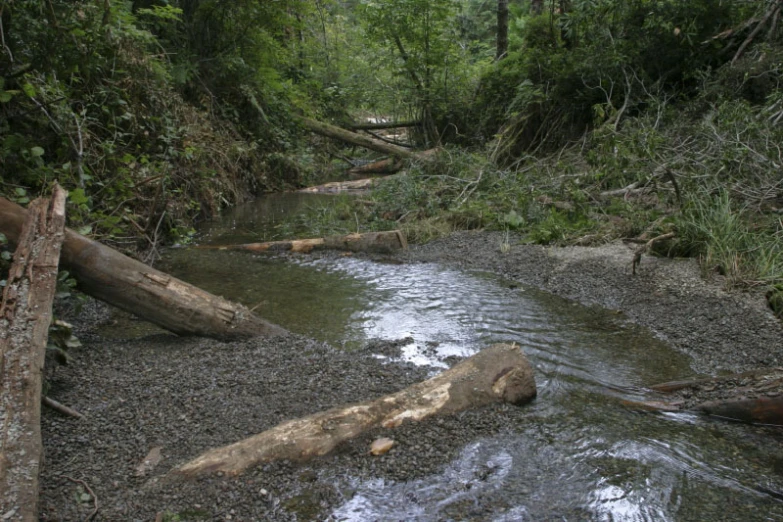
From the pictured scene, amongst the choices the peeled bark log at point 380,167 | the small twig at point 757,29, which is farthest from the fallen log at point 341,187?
the small twig at point 757,29

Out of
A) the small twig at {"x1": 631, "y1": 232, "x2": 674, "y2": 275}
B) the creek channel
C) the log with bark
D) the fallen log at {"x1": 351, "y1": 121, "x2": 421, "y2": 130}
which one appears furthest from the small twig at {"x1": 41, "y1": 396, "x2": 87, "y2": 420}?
the fallen log at {"x1": 351, "y1": 121, "x2": 421, "y2": 130}

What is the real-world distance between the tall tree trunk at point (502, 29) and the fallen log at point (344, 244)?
8826 mm

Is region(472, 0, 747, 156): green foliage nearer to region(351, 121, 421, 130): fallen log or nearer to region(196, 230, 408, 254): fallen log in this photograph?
region(196, 230, 408, 254): fallen log

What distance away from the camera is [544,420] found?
3.43m

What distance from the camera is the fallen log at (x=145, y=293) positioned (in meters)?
4.36

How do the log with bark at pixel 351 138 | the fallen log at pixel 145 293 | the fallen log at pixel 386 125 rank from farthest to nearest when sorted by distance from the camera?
the fallen log at pixel 386 125
the log with bark at pixel 351 138
the fallen log at pixel 145 293

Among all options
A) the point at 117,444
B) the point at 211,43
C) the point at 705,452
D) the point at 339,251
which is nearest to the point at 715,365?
the point at 705,452

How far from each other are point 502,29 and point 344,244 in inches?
390

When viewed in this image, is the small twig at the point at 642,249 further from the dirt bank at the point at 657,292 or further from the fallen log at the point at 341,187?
the fallen log at the point at 341,187

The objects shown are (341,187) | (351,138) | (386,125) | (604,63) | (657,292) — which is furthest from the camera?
(386,125)

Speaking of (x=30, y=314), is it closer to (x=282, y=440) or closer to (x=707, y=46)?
(x=282, y=440)

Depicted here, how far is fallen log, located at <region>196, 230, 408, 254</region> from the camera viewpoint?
26.9 feet

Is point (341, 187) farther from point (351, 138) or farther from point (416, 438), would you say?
point (416, 438)

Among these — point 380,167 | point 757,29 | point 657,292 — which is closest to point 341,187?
point 380,167
